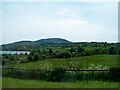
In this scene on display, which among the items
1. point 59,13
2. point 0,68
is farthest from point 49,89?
point 59,13

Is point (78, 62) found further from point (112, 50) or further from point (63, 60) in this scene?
point (112, 50)

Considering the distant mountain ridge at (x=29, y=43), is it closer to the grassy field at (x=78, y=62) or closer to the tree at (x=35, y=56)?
the tree at (x=35, y=56)

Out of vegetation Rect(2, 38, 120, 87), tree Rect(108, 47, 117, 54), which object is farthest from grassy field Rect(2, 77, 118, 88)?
tree Rect(108, 47, 117, 54)

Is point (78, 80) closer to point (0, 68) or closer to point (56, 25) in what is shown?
point (56, 25)

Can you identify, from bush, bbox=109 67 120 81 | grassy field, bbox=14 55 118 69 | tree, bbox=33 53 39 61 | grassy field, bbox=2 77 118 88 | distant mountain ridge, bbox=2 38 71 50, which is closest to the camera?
distant mountain ridge, bbox=2 38 71 50

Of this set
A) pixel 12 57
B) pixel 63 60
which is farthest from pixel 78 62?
pixel 12 57

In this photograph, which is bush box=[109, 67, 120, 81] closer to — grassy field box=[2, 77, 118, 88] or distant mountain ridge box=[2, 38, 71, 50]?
grassy field box=[2, 77, 118, 88]

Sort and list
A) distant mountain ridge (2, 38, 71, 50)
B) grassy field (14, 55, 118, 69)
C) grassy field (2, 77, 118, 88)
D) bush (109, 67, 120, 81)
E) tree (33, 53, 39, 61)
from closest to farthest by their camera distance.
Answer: distant mountain ridge (2, 38, 71, 50) < grassy field (2, 77, 118, 88) < tree (33, 53, 39, 61) < grassy field (14, 55, 118, 69) < bush (109, 67, 120, 81)

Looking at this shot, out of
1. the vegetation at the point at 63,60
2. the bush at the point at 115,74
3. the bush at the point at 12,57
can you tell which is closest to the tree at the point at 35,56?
the vegetation at the point at 63,60
